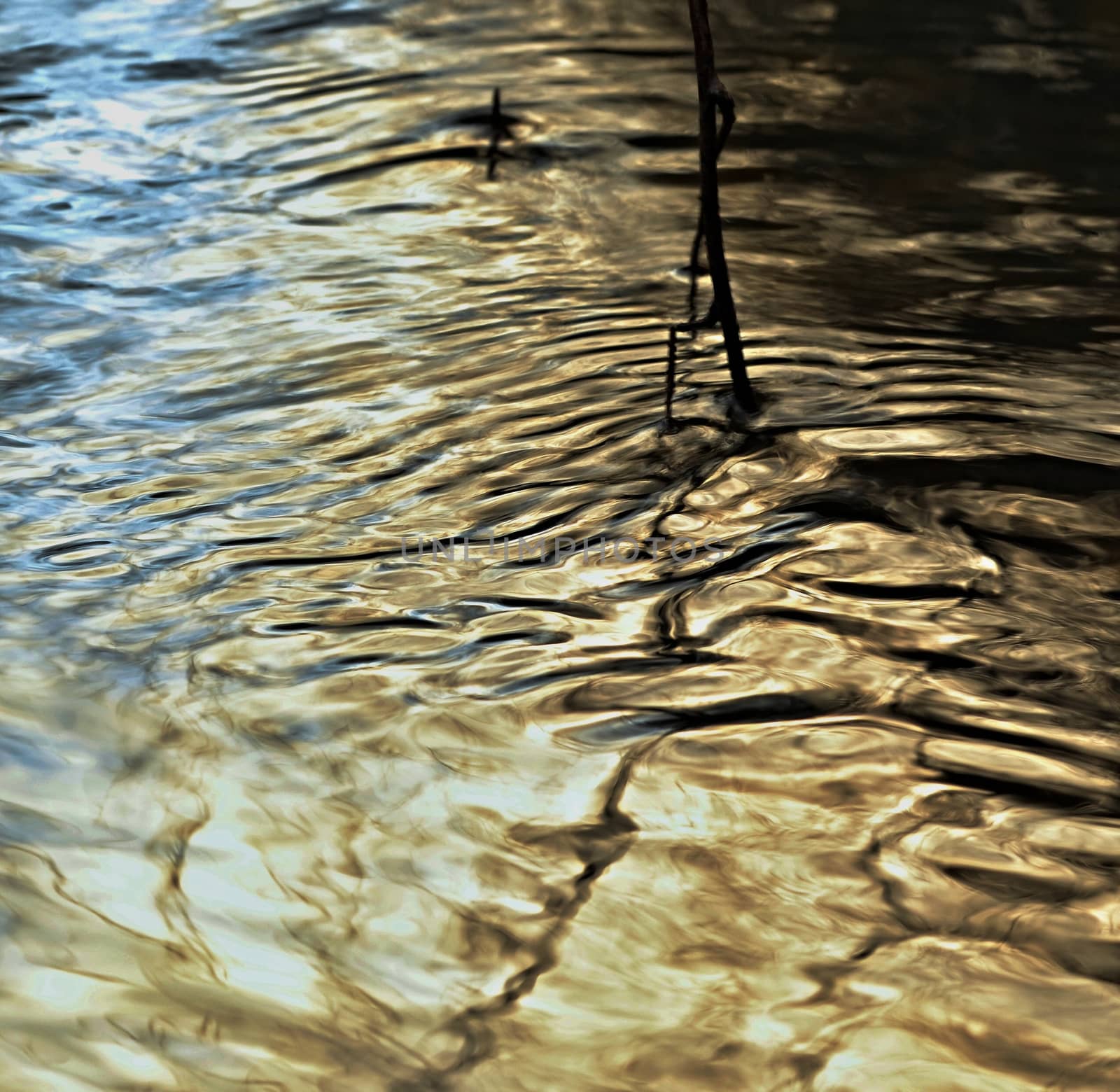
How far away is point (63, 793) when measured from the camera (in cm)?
112

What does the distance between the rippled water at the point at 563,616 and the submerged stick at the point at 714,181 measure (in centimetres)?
7

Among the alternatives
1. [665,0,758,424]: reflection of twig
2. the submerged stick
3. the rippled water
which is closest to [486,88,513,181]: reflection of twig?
the rippled water

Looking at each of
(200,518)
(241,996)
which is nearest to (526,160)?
(200,518)

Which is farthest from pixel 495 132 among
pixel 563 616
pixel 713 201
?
pixel 563 616

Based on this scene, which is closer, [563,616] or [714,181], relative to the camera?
[563,616]

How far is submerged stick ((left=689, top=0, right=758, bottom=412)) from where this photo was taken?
135 centimetres

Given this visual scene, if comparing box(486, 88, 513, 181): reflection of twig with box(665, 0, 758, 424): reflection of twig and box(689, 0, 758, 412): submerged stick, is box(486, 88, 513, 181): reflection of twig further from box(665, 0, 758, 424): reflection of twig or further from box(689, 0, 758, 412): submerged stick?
box(689, 0, 758, 412): submerged stick

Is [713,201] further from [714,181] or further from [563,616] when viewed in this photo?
[563,616]

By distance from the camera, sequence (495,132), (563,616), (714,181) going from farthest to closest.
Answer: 1. (495,132)
2. (714,181)
3. (563,616)

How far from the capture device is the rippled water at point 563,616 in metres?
0.92

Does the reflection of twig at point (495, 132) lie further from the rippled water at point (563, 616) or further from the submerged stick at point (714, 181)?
the submerged stick at point (714, 181)

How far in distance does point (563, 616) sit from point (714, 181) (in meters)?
0.52

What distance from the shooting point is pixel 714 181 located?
1438 millimetres

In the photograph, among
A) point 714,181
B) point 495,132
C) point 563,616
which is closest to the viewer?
point 563,616
